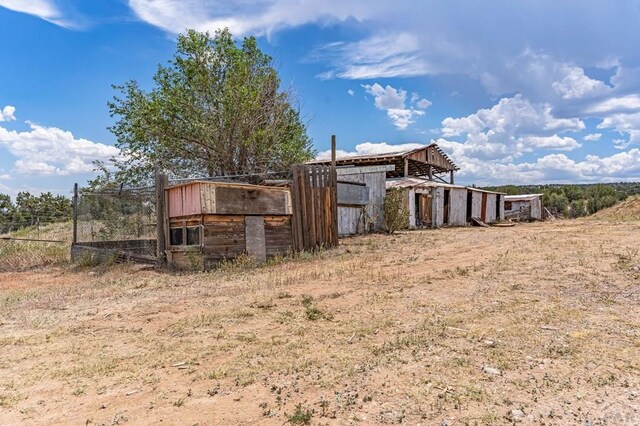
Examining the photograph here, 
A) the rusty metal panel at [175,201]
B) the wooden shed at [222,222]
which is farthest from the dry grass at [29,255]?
the wooden shed at [222,222]

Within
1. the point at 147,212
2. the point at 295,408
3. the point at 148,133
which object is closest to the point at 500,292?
the point at 295,408

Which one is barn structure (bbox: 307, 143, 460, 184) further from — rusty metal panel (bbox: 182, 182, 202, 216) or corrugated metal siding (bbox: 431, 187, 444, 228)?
rusty metal panel (bbox: 182, 182, 202, 216)

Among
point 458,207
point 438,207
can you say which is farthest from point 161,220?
point 458,207

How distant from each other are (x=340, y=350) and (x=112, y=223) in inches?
414

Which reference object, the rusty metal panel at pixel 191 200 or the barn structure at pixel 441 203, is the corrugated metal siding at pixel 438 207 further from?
the rusty metal panel at pixel 191 200

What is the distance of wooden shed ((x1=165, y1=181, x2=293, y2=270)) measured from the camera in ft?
30.4

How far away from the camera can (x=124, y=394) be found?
3326 millimetres

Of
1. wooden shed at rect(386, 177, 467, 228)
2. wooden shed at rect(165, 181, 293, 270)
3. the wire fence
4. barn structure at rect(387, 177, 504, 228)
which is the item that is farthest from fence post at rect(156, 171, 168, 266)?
wooden shed at rect(386, 177, 467, 228)

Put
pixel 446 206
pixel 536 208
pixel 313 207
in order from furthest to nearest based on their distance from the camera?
pixel 536 208
pixel 446 206
pixel 313 207

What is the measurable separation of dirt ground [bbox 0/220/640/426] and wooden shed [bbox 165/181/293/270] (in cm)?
171

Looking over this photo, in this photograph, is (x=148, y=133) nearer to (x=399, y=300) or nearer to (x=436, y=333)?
(x=399, y=300)

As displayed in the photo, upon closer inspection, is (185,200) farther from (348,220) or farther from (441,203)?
(441,203)

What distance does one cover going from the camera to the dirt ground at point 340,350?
294 centimetres

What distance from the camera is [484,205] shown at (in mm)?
27125
